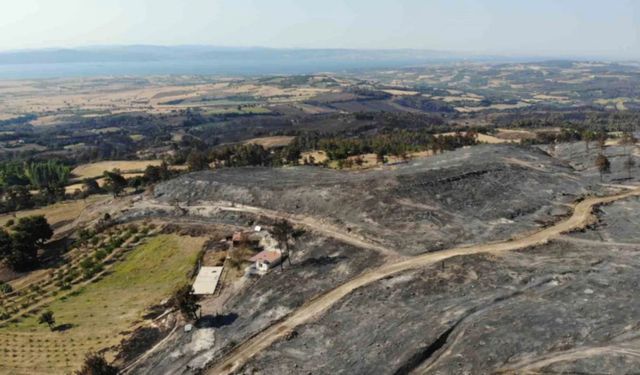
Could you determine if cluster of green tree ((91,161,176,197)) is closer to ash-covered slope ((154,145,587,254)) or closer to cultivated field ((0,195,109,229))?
cultivated field ((0,195,109,229))

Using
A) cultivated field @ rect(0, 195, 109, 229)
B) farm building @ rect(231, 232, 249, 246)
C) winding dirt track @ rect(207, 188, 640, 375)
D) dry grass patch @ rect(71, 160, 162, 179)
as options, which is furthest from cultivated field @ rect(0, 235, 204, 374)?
dry grass patch @ rect(71, 160, 162, 179)

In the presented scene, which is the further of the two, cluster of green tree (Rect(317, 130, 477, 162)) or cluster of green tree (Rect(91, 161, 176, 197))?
cluster of green tree (Rect(317, 130, 477, 162))

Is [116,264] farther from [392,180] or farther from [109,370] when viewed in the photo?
[392,180]

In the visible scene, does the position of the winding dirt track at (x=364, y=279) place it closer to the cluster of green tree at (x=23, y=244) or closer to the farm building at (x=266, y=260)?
the farm building at (x=266, y=260)

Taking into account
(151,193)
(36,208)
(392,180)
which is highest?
(392,180)

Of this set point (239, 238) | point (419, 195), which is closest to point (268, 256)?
point (239, 238)

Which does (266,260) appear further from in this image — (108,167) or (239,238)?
(108,167)

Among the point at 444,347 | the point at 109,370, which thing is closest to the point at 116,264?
the point at 109,370
